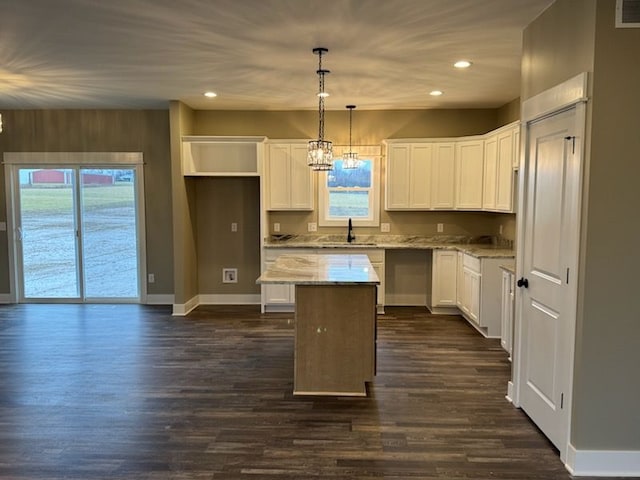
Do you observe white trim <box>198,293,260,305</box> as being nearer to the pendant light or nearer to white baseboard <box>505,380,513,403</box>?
the pendant light

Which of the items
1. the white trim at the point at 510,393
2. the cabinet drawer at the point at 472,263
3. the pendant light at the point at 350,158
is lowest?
the white trim at the point at 510,393

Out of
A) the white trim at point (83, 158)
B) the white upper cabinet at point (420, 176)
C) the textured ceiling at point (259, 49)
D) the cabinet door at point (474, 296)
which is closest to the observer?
the textured ceiling at point (259, 49)

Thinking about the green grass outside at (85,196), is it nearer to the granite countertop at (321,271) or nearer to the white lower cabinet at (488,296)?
the granite countertop at (321,271)

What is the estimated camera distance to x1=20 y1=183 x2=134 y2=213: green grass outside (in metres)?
6.55

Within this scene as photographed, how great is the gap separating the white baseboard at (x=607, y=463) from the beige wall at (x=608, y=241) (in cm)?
4

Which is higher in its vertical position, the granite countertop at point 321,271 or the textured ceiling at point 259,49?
Result: the textured ceiling at point 259,49

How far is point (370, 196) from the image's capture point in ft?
21.3

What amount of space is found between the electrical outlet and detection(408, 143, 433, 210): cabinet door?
2.62 meters

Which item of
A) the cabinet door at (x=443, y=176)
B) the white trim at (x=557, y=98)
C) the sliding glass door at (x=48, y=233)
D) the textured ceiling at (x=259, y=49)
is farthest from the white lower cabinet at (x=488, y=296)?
the sliding glass door at (x=48, y=233)

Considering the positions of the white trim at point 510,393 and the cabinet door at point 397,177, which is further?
the cabinet door at point 397,177

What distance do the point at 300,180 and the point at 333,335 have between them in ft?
10.3

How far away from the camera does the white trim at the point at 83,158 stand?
21.0 feet

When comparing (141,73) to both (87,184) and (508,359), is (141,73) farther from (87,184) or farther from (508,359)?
(508,359)

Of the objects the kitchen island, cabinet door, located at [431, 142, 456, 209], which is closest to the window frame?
cabinet door, located at [431, 142, 456, 209]
